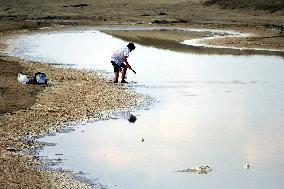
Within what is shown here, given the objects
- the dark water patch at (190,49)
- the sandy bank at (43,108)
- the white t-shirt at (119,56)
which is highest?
the white t-shirt at (119,56)

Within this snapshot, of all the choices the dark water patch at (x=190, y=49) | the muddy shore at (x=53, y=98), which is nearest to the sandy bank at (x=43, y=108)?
the muddy shore at (x=53, y=98)

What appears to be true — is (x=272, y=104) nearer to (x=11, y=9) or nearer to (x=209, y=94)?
(x=209, y=94)

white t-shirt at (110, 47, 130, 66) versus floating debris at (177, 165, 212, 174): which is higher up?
white t-shirt at (110, 47, 130, 66)

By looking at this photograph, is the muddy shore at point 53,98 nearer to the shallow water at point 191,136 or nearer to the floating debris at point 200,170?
the shallow water at point 191,136

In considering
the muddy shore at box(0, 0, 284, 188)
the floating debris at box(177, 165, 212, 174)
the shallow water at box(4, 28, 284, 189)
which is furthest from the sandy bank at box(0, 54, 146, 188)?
the floating debris at box(177, 165, 212, 174)

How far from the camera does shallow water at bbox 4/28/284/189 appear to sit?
10.8 metres

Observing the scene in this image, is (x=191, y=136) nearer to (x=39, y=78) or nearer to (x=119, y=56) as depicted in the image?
(x=39, y=78)

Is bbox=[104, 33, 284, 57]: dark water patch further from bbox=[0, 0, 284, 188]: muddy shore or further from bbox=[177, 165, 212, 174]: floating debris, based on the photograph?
bbox=[177, 165, 212, 174]: floating debris

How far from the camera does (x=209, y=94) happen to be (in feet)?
64.8

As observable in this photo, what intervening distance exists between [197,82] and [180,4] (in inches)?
2284

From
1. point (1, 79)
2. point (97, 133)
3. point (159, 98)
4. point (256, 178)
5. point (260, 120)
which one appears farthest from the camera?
point (1, 79)

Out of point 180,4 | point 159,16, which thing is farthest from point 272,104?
point 180,4

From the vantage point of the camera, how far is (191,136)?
1365 centimetres

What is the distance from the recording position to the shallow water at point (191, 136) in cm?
1075
